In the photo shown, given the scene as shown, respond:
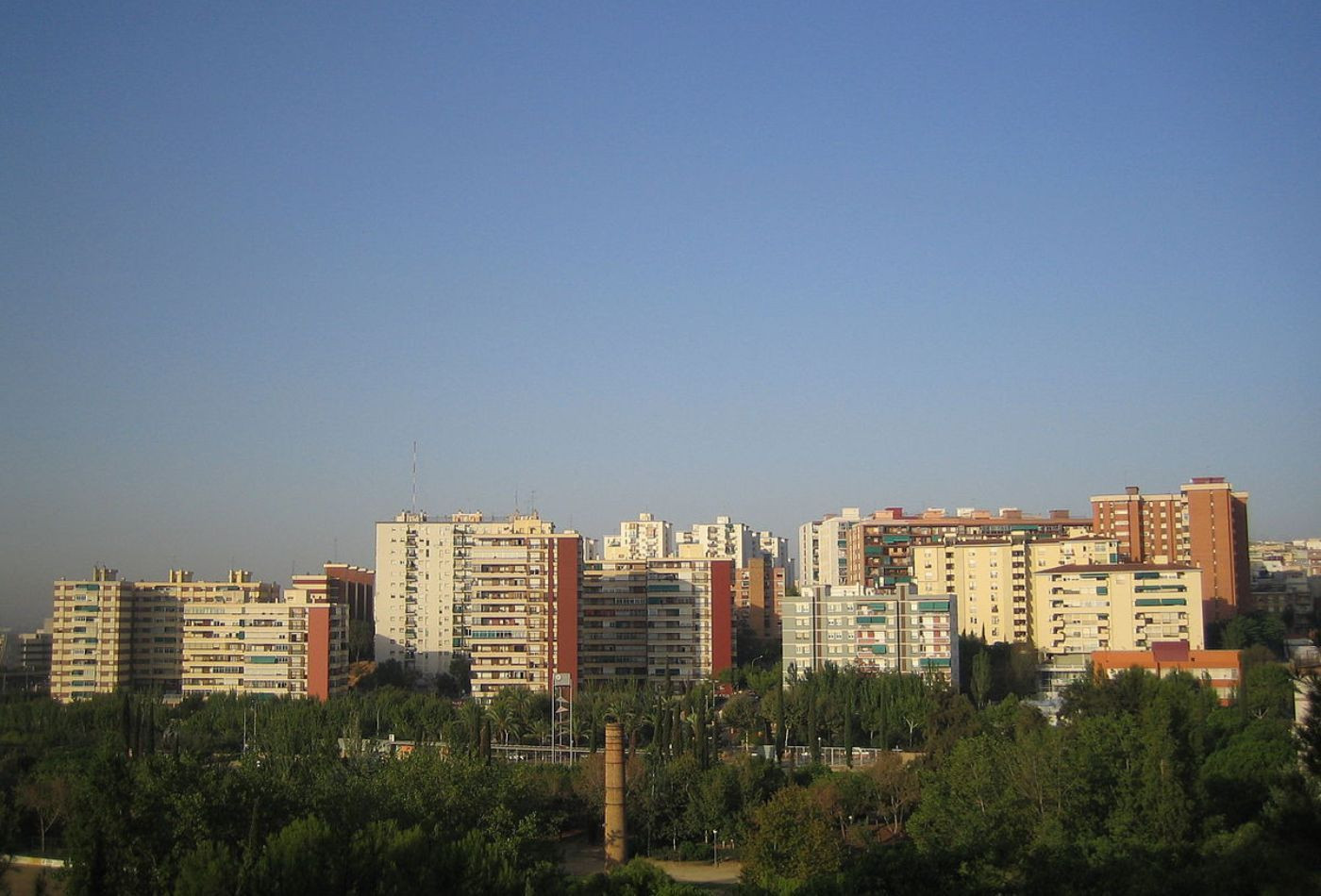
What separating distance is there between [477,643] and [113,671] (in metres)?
15.1

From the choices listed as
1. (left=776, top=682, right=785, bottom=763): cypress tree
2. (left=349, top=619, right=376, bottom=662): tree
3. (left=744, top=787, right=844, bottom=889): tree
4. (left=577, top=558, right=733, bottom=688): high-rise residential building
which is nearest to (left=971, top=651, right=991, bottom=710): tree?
(left=776, top=682, right=785, bottom=763): cypress tree

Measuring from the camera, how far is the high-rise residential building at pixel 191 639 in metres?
45.7

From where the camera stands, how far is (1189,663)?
38.8 metres

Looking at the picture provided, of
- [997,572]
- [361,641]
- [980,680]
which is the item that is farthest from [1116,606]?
[361,641]

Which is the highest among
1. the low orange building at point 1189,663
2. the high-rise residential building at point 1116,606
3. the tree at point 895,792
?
the high-rise residential building at point 1116,606

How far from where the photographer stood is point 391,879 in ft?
47.3

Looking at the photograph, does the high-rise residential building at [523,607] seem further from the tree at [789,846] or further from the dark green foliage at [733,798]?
the tree at [789,846]

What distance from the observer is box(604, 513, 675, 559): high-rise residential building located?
268 feet

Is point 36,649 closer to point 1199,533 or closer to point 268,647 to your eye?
point 268,647

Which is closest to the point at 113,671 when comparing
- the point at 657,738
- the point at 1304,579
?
the point at 657,738

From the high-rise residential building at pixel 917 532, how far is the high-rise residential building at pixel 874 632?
1585cm

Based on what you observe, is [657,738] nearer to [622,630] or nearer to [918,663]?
[918,663]

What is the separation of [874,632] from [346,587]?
90.5ft

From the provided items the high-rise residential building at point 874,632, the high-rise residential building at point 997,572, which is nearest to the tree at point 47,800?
the high-rise residential building at point 874,632
